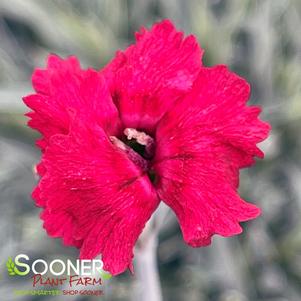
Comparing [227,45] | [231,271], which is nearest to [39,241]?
[231,271]

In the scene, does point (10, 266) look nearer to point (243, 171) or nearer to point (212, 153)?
point (243, 171)

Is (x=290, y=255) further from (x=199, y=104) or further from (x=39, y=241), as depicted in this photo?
(x=199, y=104)

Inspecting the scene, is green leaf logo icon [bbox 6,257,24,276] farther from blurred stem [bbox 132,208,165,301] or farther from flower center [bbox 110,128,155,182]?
flower center [bbox 110,128,155,182]

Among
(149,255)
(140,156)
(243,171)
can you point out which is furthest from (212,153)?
(243,171)

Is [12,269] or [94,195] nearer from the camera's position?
[94,195]

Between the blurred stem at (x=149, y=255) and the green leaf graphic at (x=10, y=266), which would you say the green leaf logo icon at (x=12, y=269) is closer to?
the green leaf graphic at (x=10, y=266)

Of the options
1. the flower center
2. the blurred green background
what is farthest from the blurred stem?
the blurred green background

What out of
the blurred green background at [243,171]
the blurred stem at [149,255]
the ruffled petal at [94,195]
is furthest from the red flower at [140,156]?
the blurred green background at [243,171]
